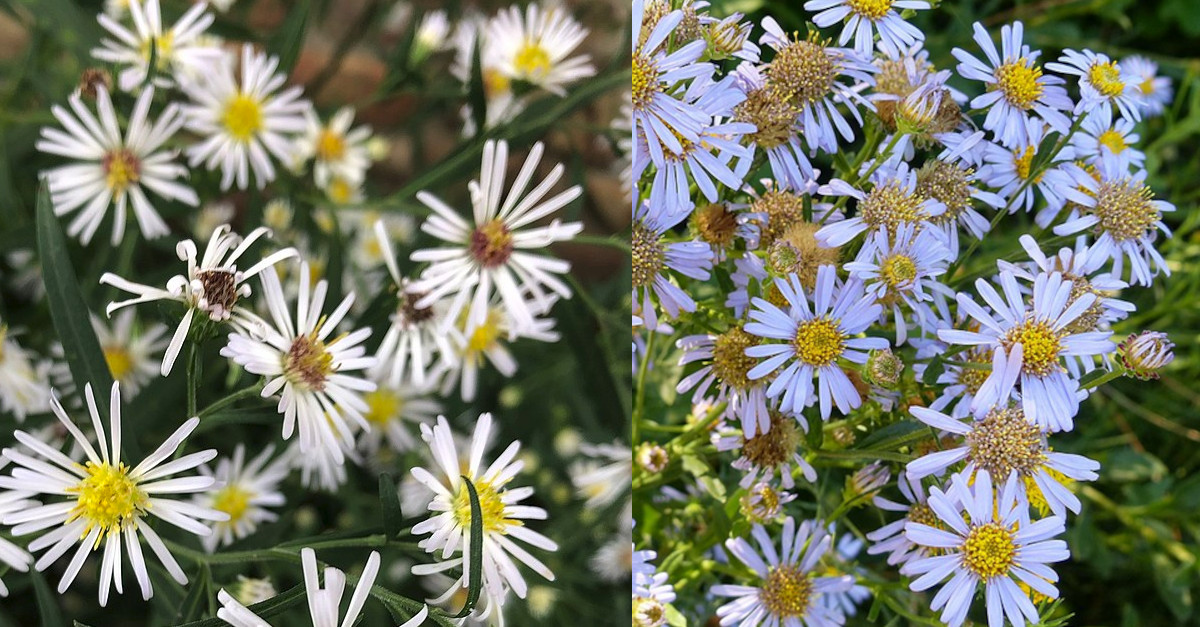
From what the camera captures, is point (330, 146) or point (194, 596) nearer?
point (194, 596)

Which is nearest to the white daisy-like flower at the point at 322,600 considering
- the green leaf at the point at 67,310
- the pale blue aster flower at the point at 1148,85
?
the green leaf at the point at 67,310

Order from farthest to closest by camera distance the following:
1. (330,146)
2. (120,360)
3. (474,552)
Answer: (330,146) < (120,360) < (474,552)

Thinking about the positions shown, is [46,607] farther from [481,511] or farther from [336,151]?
[336,151]

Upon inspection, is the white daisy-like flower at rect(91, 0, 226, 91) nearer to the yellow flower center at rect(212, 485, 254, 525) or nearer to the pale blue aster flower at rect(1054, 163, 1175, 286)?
the yellow flower center at rect(212, 485, 254, 525)

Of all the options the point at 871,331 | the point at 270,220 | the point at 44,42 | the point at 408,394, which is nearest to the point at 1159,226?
the point at 871,331

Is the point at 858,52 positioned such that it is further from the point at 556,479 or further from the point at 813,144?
the point at 556,479

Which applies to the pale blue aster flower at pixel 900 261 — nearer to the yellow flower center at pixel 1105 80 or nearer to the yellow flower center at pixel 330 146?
the yellow flower center at pixel 1105 80

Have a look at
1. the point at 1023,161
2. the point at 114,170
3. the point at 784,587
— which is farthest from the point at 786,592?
the point at 114,170

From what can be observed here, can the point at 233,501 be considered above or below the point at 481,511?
above
